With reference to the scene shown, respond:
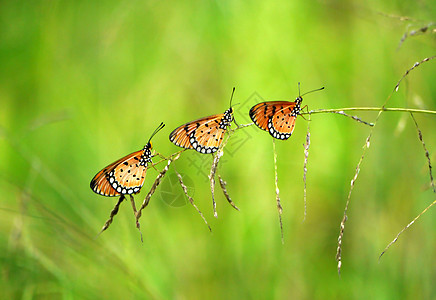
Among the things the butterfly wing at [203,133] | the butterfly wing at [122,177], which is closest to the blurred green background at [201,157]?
the butterfly wing at [122,177]

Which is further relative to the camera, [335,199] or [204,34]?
[204,34]

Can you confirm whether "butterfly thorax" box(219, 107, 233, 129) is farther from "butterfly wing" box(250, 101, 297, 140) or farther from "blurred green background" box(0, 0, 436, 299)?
"blurred green background" box(0, 0, 436, 299)

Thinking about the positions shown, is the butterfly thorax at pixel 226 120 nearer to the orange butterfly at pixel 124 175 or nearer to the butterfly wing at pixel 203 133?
the butterfly wing at pixel 203 133

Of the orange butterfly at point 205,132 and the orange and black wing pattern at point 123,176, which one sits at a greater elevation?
the orange butterfly at point 205,132

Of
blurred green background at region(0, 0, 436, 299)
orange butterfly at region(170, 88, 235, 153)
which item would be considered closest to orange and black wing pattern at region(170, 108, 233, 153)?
orange butterfly at region(170, 88, 235, 153)

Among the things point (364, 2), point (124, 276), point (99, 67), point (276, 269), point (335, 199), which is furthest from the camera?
point (99, 67)

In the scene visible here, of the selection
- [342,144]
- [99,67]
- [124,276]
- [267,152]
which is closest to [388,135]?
[342,144]

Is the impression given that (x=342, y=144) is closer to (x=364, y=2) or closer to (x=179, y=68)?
(x=364, y=2)

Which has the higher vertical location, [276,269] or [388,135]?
[388,135]
